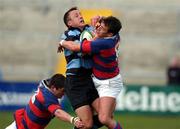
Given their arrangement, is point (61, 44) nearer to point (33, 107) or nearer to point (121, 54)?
point (33, 107)

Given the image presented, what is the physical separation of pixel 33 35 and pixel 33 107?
18905mm

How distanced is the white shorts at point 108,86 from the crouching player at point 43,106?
1.74 feet

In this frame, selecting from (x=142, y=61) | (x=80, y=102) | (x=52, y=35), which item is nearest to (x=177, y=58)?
(x=52, y=35)

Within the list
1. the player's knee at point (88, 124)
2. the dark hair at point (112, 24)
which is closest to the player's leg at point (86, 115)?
the player's knee at point (88, 124)

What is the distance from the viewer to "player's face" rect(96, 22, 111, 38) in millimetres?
13250

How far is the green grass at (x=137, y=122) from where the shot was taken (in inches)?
773

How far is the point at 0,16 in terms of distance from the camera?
2930 cm

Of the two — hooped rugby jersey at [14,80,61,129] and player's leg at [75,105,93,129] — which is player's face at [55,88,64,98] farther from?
player's leg at [75,105,93,129]

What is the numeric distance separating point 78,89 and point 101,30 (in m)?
0.97

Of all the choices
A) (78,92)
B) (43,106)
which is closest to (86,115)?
(78,92)

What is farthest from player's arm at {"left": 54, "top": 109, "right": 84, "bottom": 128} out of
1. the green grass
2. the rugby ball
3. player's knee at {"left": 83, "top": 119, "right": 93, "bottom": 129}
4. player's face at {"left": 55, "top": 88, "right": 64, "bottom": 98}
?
the green grass

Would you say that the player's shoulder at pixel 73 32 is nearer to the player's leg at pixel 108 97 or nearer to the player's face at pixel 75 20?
the player's face at pixel 75 20

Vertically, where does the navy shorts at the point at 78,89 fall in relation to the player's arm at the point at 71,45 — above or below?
below

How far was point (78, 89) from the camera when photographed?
1356 centimetres
